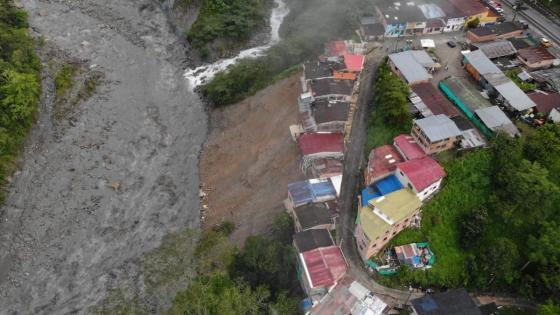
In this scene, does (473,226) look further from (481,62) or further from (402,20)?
(402,20)

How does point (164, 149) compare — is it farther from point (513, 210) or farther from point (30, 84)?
point (513, 210)

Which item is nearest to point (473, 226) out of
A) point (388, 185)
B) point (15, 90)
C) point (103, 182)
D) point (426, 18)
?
point (388, 185)

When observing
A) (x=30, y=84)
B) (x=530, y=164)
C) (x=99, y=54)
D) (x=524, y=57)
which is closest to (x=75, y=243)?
(x=30, y=84)

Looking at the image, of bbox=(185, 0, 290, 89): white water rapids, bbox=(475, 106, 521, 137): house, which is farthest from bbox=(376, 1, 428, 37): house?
bbox=(475, 106, 521, 137): house

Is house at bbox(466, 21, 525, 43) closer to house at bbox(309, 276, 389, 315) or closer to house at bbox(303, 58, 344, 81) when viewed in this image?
house at bbox(303, 58, 344, 81)

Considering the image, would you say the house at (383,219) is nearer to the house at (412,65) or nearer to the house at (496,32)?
the house at (412,65)

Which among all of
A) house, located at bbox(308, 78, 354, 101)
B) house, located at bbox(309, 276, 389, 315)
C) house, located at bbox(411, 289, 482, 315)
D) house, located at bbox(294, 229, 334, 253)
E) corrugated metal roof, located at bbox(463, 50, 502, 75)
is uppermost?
corrugated metal roof, located at bbox(463, 50, 502, 75)
